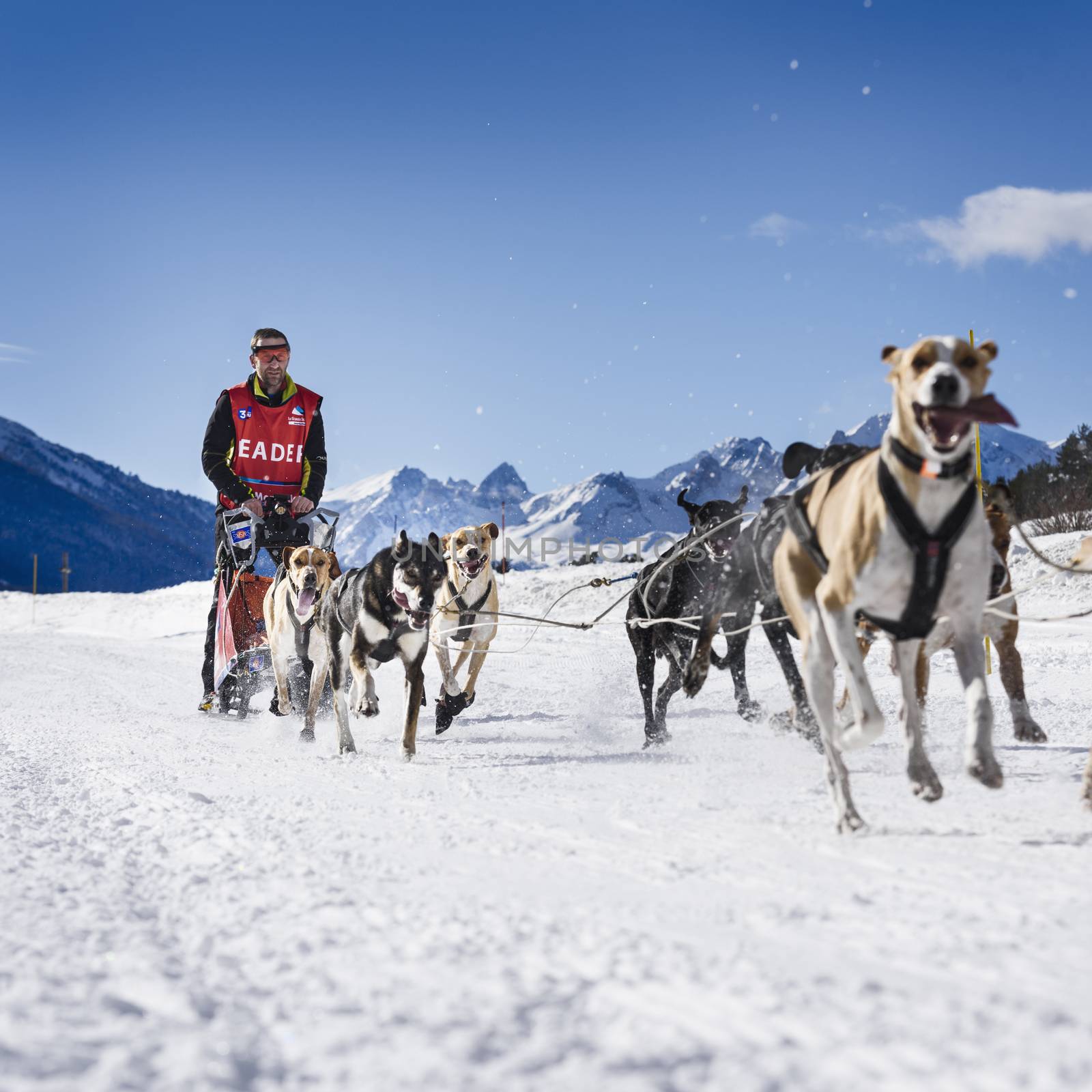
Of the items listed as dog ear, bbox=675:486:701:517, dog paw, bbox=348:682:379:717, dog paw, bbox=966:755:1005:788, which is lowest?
dog paw, bbox=348:682:379:717

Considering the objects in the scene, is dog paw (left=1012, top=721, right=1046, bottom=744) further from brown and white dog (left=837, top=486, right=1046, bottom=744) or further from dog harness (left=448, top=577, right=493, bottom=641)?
dog harness (left=448, top=577, right=493, bottom=641)

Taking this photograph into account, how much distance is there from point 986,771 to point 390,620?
11.4 feet

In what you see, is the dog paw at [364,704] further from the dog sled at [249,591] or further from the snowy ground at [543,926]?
the snowy ground at [543,926]

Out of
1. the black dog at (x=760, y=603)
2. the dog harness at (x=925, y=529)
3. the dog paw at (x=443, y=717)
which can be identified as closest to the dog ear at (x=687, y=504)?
the black dog at (x=760, y=603)

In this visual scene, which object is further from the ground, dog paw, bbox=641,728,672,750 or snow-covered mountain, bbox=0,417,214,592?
snow-covered mountain, bbox=0,417,214,592

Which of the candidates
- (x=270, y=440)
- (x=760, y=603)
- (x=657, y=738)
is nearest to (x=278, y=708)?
(x=270, y=440)

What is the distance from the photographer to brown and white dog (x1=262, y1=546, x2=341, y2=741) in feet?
20.3

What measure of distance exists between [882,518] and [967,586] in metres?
0.30

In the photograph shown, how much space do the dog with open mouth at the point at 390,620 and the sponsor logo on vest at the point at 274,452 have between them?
155 centimetres

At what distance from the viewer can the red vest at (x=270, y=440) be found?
672 centimetres

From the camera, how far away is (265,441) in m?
6.74

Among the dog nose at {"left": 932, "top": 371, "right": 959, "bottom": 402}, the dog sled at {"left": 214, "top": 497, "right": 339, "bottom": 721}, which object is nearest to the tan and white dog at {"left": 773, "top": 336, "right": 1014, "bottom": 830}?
the dog nose at {"left": 932, "top": 371, "right": 959, "bottom": 402}

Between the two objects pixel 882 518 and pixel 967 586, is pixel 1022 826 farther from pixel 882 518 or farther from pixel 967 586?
pixel 882 518

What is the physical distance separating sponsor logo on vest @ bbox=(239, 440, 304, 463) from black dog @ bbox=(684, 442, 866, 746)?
3201mm
